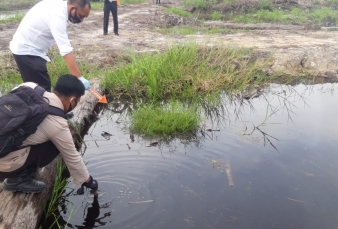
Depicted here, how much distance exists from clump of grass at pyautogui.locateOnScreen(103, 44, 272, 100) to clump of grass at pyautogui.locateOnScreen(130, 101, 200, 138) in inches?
30.7

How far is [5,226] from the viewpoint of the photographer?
2.71 m

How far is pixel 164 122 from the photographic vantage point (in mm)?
5082

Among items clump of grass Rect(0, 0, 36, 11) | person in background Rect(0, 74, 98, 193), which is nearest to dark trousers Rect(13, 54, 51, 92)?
person in background Rect(0, 74, 98, 193)

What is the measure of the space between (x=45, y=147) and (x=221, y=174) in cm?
189

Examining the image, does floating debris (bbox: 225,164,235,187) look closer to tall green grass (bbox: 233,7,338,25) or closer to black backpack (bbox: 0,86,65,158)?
black backpack (bbox: 0,86,65,158)

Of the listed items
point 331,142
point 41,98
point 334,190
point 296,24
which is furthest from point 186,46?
point 296,24

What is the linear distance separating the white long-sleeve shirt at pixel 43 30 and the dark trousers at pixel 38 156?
40.3 inches

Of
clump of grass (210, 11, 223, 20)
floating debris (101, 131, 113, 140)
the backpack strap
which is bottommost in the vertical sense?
floating debris (101, 131, 113, 140)

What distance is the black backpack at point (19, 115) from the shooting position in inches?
101

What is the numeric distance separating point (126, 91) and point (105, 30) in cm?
456

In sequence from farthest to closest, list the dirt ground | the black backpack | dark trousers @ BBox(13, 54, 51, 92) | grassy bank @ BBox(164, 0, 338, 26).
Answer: grassy bank @ BBox(164, 0, 338, 26), the dirt ground, dark trousers @ BBox(13, 54, 51, 92), the black backpack

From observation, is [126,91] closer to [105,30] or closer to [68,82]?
[68,82]

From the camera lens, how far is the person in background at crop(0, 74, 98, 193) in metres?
2.83

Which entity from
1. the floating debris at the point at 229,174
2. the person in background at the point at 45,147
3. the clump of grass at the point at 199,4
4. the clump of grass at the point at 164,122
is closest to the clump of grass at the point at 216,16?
the clump of grass at the point at 199,4
